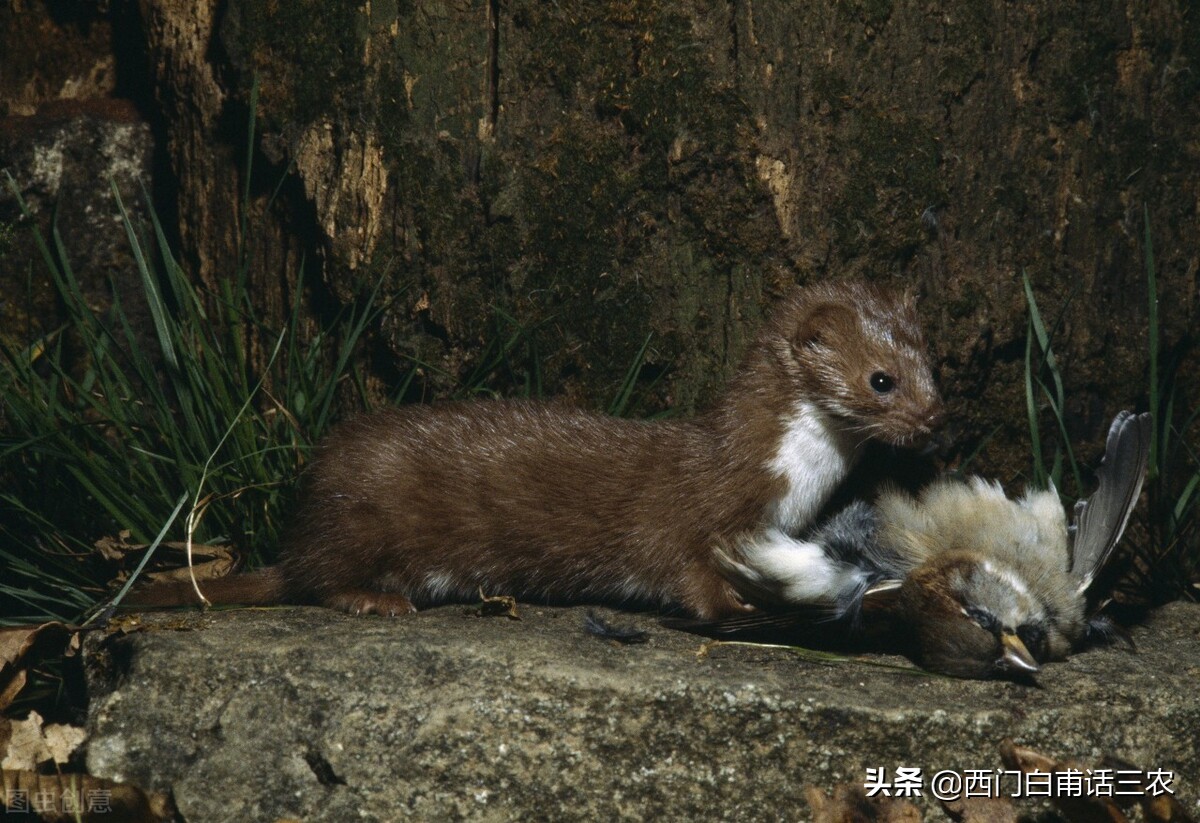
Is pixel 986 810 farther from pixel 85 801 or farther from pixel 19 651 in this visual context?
pixel 19 651

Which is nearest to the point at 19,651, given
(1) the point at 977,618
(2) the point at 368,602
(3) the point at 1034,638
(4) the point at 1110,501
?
(2) the point at 368,602

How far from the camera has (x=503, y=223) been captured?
14.1 feet

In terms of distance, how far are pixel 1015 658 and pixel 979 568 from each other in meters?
0.25

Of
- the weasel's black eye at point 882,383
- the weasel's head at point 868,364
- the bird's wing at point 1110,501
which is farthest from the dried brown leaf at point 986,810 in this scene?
the weasel's black eye at point 882,383

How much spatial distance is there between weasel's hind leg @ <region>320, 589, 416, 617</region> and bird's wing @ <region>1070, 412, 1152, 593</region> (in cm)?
189

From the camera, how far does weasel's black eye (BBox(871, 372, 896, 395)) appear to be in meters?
3.72

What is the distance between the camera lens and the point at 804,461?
3844mm

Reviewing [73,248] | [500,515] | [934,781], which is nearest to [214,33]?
[73,248]

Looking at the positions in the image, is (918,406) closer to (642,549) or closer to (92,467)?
(642,549)

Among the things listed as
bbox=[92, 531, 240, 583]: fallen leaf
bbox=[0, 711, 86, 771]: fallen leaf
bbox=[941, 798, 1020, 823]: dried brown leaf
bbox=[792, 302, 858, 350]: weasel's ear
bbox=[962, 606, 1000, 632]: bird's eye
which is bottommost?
bbox=[0, 711, 86, 771]: fallen leaf

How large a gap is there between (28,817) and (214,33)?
8.67 feet

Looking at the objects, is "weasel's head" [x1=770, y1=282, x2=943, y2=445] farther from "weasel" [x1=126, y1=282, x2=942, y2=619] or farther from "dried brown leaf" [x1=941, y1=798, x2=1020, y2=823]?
"dried brown leaf" [x1=941, y1=798, x2=1020, y2=823]

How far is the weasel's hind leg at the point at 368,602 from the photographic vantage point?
385 cm

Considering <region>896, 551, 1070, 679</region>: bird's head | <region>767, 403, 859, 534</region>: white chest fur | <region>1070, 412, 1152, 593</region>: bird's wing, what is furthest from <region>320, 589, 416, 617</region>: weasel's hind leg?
<region>1070, 412, 1152, 593</region>: bird's wing
